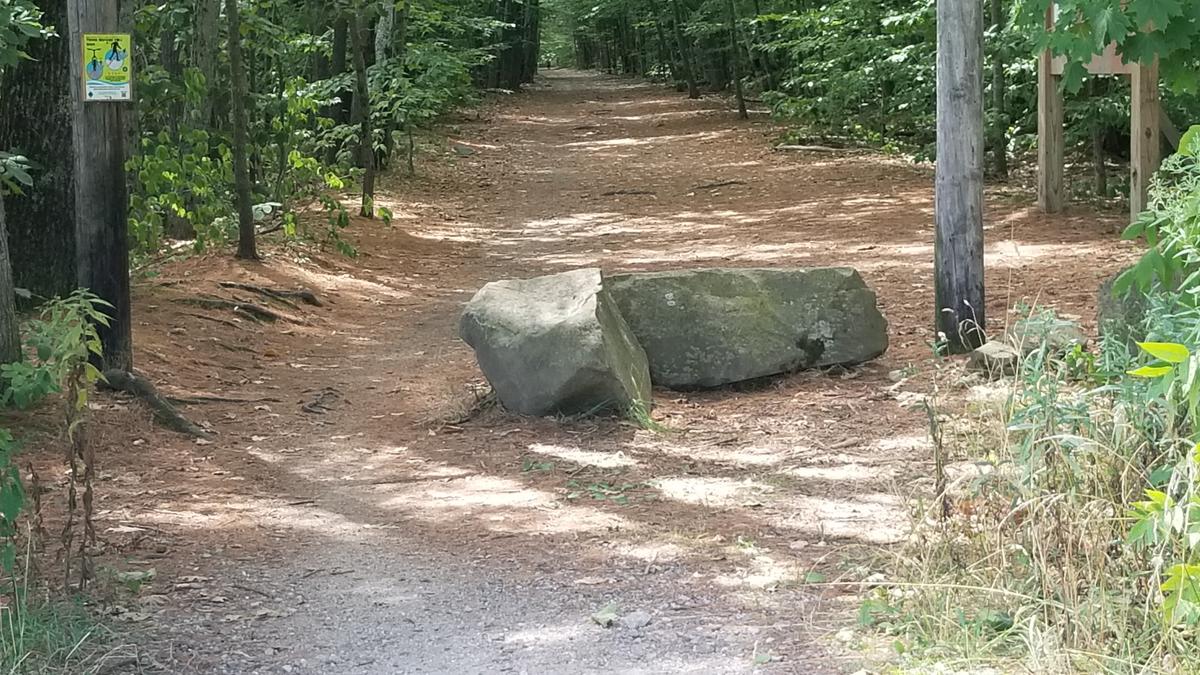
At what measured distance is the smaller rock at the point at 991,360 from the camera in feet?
22.6

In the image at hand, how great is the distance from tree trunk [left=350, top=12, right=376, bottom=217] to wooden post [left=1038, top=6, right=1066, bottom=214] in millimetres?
7574

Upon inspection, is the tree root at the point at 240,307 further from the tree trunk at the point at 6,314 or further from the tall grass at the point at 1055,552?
the tall grass at the point at 1055,552

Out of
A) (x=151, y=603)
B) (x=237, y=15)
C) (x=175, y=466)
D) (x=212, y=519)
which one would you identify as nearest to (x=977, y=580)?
(x=151, y=603)

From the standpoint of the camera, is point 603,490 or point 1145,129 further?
point 1145,129

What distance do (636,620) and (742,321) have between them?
3.57 m

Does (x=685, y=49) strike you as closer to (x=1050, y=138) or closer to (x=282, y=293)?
(x=1050, y=138)

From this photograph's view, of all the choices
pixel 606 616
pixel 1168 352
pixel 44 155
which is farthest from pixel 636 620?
pixel 44 155

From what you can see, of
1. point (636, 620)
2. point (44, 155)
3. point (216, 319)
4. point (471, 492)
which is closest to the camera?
point (636, 620)

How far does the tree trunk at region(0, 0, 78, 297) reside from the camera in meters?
8.74

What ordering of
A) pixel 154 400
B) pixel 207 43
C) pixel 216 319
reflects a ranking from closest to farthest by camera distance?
pixel 154 400 → pixel 216 319 → pixel 207 43

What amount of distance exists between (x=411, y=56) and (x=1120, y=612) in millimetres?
17286

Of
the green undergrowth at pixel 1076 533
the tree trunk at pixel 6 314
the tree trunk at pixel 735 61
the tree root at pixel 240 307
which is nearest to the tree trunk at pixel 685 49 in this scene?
the tree trunk at pixel 735 61

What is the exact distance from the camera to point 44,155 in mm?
8867

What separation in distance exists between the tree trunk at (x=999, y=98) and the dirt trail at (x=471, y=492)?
295cm
